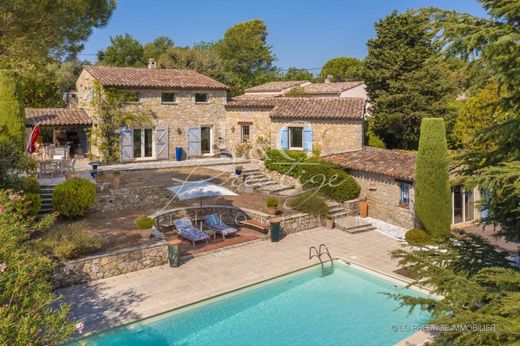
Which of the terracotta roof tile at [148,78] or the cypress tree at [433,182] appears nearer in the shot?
the cypress tree at [433,182]

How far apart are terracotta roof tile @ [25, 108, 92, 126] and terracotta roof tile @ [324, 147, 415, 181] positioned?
15885mm

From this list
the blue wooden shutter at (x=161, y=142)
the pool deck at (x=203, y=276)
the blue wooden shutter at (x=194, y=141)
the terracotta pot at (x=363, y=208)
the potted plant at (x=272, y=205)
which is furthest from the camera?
the blue wooden shutter at (x=194, y=141)

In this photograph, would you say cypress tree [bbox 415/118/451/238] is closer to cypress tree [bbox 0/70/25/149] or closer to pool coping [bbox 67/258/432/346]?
pool coping [bbox 67/258/432/346]

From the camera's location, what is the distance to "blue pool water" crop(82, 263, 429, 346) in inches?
386

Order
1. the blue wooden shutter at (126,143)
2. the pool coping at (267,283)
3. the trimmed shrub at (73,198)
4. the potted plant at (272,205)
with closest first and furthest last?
the pool coping at (267,283) < the trimmed shrub at (73,198) < the potted plant at (272,205) < the blue wooden shutter at (126,143)

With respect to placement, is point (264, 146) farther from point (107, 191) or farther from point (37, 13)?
point (37, 13)

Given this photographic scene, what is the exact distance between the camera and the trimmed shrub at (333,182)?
20.8 m

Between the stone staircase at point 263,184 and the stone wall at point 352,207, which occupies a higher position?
the stone staircase at point 263,184

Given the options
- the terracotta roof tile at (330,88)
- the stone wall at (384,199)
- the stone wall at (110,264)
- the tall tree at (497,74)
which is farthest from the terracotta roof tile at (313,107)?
the tall tree at (497,74)

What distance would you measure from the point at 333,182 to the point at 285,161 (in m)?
4.35

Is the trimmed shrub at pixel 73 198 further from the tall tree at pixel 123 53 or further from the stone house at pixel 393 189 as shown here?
the tall tree at pixel 123 53

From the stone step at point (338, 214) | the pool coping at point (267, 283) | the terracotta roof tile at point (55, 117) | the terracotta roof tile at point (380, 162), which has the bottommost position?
the pool coping at point (267, 283)

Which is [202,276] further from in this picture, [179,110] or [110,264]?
[179,110]

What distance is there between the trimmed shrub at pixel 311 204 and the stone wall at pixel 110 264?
748 cm
